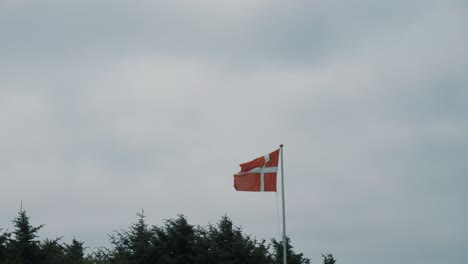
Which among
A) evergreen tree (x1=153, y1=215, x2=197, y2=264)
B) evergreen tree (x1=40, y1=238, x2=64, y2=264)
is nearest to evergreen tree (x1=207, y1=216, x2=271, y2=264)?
evergreen tree (x1=153, y1=215, x2=197, y2=264)

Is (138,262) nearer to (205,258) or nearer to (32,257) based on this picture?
(205,258)

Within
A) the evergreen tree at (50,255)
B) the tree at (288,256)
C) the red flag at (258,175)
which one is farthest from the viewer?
the tree at (288,256)

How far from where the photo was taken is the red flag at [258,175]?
3312cm

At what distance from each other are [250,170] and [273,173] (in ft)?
3.26

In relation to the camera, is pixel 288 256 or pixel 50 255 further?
pixel 288 256

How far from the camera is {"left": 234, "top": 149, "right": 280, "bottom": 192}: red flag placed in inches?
1304

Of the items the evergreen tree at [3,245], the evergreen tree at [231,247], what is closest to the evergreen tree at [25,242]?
the evergreen tree at [3,245]

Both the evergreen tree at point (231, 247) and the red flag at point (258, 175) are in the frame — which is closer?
the red flag at point (258, 175)

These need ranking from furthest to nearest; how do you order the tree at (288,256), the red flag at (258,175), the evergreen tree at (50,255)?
the tree at (288,256)
the evergreen tree at (50,255)
the red flag at (258,175)

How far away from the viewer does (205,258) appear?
1896 inches

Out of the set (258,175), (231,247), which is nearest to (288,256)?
(231,247)

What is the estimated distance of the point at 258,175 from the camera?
33281 mm

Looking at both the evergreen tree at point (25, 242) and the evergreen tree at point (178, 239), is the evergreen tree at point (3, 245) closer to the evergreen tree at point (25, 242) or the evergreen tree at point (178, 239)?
the evergreen tree at point (25, 242)

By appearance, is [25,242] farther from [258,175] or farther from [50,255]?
[258,175]
